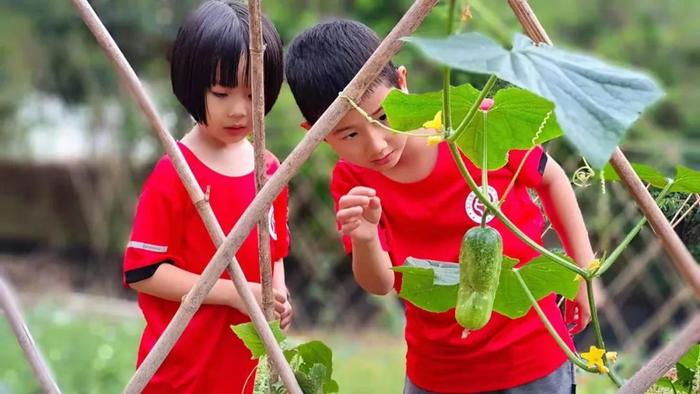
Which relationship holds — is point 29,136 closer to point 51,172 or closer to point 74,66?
point 51,172

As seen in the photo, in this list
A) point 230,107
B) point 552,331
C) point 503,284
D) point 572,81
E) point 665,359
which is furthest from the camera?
point 230,107

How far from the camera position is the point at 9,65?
241 inches

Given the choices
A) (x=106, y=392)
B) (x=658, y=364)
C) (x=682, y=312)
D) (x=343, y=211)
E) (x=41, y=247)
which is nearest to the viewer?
(x=658, y=364)

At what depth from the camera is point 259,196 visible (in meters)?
1.02

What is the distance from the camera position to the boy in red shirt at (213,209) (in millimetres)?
1357

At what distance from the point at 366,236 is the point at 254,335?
0.22 meters

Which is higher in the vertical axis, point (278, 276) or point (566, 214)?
point (566, 214)

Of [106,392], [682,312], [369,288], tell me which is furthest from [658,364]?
[682,312]

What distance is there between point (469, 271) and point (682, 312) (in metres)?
3.94

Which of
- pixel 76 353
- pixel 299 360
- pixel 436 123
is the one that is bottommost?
pixel 76 353

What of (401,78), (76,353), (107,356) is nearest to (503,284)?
(401,78)

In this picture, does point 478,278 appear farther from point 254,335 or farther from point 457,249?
point 457,249

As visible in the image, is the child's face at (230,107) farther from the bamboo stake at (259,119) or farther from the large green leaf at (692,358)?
the large green leaf at (692,358)

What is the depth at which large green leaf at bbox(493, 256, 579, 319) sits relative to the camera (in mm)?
1079
